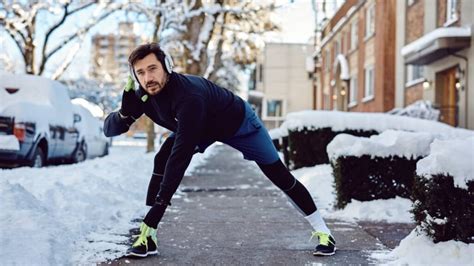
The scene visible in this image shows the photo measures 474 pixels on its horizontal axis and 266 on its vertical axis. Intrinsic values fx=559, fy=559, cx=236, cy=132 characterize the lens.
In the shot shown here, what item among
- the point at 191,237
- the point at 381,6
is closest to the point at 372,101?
the point at 381,6

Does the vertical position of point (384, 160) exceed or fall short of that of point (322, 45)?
it falls short

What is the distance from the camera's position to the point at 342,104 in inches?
1205

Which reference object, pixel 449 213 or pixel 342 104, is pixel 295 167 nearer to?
pixel 449 213

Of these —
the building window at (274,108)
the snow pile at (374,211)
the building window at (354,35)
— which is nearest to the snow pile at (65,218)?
the snow pile at (374,211)

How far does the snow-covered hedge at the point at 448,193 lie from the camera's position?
3.76 meters

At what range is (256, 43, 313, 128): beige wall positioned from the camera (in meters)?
44.2

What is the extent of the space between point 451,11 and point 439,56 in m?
1.33

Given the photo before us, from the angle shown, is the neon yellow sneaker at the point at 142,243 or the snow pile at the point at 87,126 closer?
the neon yellow sneaker at the point at 142,243

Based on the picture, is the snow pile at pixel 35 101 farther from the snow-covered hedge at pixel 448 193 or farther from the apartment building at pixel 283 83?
the apartment building at pixel 283 83

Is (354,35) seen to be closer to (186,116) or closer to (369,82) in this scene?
(369,82)

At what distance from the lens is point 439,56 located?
14.4 metres

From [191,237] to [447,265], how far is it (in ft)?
7.26

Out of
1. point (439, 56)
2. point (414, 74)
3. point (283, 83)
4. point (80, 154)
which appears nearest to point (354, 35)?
point (414, 74)

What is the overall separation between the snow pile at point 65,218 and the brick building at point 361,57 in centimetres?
1567
